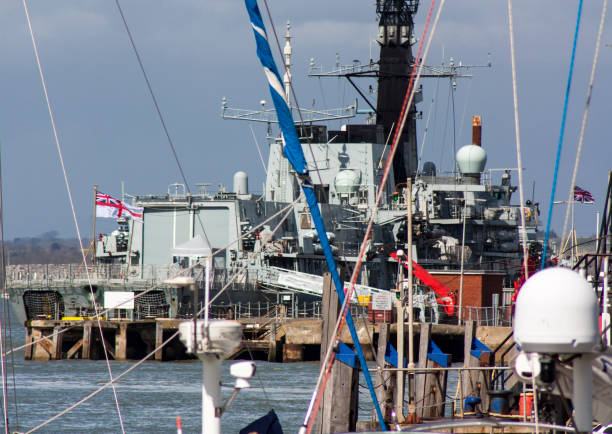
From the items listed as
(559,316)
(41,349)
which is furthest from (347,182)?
(559,316)

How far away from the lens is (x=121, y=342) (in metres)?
46.6

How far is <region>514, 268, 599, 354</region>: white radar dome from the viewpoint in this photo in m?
8.58

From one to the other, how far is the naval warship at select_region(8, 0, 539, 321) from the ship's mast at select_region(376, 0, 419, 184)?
91mm

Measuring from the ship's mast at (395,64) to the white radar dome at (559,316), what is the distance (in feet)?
211

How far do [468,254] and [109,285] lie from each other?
21.3m

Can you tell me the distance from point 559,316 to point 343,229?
5302 centimetres

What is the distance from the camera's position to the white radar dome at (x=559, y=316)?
338 inches

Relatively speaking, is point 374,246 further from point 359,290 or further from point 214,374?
point 214,374

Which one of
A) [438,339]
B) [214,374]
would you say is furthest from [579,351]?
[438,339]

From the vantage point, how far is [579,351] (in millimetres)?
8594

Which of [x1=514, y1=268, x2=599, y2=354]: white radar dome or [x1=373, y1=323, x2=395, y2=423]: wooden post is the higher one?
[x1=514, y1=268, x2=599, y2=354]: white radar dome

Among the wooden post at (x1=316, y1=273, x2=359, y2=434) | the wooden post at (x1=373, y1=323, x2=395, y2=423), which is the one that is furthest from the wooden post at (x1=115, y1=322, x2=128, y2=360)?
the wooden post at (x1=316, y1=273, x2=359, y2=434)

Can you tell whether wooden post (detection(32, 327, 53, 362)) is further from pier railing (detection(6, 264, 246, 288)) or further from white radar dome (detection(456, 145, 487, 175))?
white radar dome (detection(456, 145, 487, 175))

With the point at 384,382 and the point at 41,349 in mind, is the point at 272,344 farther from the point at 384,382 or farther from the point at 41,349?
the point at 384,382
